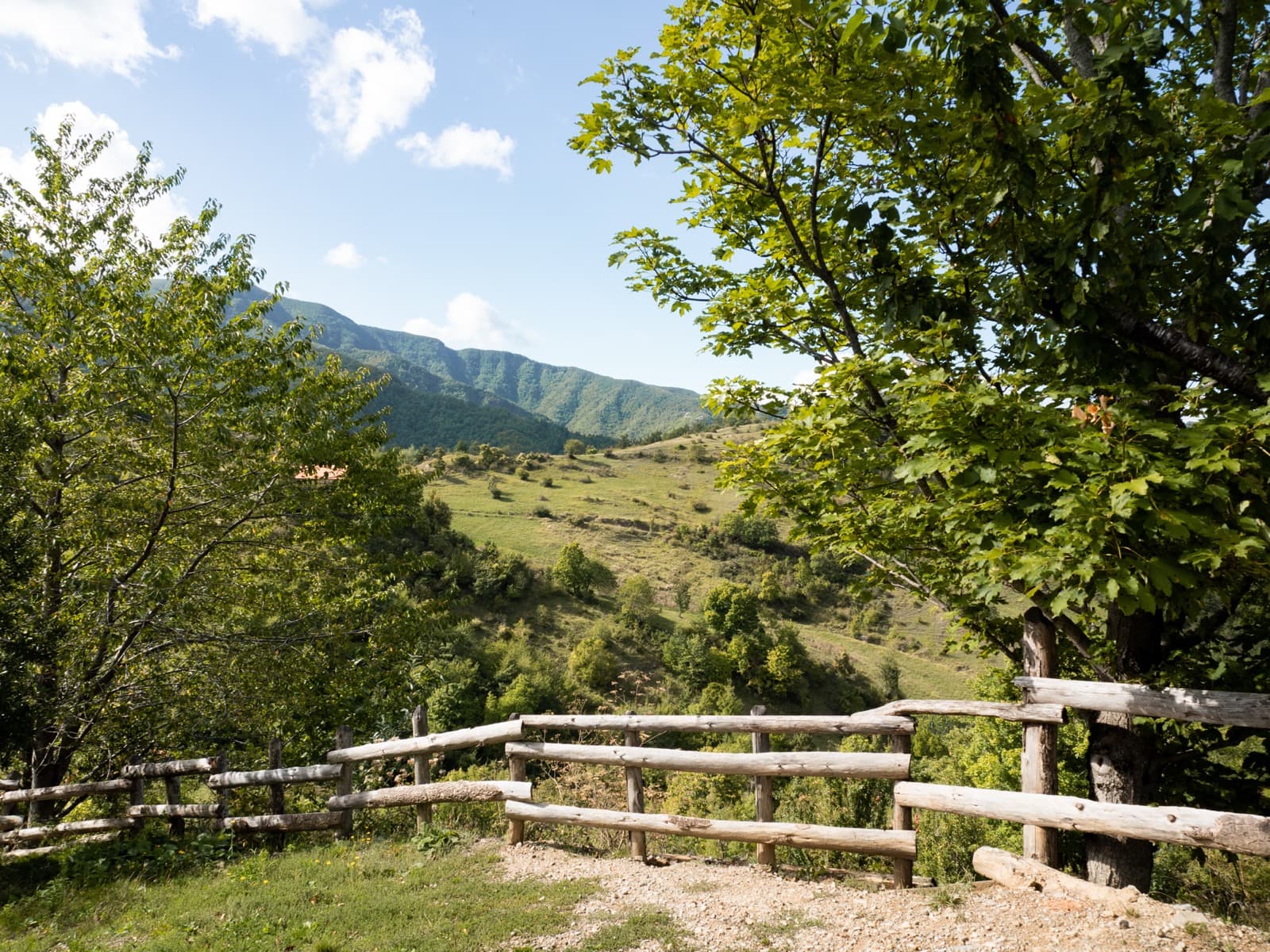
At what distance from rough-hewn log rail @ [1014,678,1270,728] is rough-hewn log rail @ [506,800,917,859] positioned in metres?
1.71

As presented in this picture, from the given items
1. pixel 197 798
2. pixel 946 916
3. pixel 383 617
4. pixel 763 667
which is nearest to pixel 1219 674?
pixel 946 916

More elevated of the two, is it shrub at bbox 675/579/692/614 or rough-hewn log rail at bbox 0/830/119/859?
rough-hewn log rail at bbox 0/830/119/859

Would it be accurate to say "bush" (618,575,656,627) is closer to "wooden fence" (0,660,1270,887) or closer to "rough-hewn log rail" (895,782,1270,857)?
"wooden fence" (0,660,1270,887)

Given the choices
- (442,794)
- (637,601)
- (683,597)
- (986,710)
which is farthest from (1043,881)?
(683,597)

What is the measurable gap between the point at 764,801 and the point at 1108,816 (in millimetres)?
2886

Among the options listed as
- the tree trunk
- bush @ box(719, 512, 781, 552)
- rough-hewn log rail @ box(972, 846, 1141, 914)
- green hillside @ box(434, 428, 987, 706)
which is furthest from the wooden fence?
bush @ box(719, 512, 781, 552)

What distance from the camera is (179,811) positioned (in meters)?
9.62

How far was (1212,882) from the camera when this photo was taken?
280 inches

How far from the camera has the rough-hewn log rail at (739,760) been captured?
19.9 feet

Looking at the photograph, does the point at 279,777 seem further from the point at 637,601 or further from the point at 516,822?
the point at 637,601

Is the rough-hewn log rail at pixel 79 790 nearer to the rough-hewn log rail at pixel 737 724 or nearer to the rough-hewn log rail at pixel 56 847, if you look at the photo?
the rough-hewn log rail at pixel 56 847

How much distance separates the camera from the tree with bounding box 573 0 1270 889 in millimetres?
3545

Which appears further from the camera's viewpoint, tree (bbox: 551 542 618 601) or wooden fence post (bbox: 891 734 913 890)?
tree (bbox: 551 542 618 601)

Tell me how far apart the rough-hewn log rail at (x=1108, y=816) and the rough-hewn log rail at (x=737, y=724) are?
1.86ft
